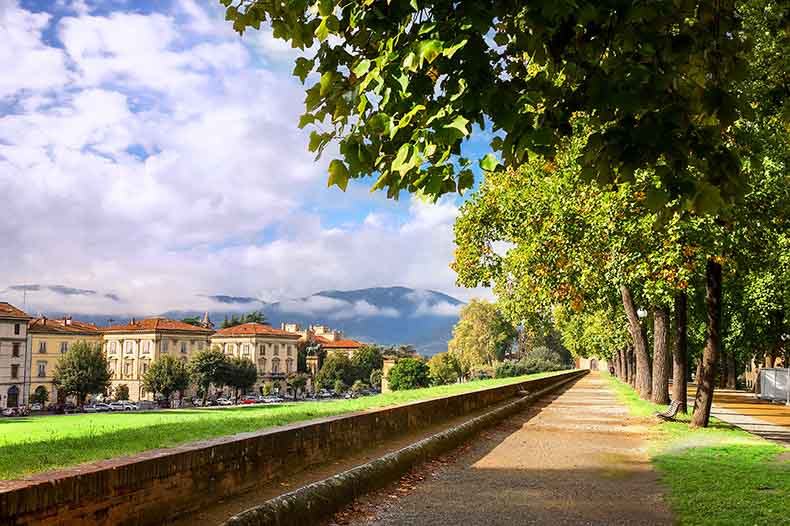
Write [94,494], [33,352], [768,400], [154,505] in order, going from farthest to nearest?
[33,352], [768,400], [154,505], [94,494]

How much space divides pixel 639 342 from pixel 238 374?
312 feet

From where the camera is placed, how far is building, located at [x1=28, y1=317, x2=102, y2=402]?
107625mm

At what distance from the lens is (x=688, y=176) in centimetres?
562

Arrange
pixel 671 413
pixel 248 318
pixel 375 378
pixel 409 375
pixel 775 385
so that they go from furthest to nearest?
pixel 248 318 < pixel 375 378 < pixel 409 375 < pixel 775 385 < pixel 671 413

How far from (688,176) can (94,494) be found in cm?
511

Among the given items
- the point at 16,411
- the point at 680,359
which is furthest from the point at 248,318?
the point at 680,359

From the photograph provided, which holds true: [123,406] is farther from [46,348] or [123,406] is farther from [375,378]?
[375,378]

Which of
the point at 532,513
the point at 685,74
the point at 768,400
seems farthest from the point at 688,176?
the point at 768,400

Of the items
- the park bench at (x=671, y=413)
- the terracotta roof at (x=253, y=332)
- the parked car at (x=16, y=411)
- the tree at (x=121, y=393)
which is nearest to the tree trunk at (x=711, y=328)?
the park bench at (x=671, y=413)

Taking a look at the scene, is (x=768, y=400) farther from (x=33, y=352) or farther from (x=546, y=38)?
(x=33, y=352)

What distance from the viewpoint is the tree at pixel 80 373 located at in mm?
93625

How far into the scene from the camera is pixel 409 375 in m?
137

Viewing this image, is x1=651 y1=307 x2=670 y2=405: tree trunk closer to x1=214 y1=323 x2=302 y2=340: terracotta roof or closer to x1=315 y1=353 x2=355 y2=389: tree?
x1=315 y1=353 x2=355 y2=389: tree

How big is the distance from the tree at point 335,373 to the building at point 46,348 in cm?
4736
